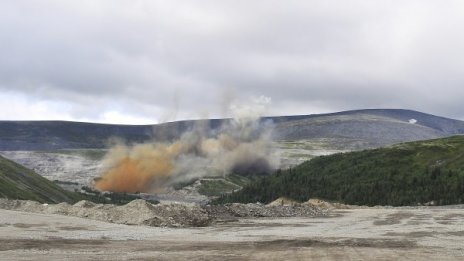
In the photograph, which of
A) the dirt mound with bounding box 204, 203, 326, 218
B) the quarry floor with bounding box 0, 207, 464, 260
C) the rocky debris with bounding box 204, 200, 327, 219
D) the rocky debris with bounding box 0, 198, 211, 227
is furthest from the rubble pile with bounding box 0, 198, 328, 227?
the quarry floor with bounding box 0, 207, 464, 260

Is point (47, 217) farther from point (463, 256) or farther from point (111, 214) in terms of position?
point (463, 256)

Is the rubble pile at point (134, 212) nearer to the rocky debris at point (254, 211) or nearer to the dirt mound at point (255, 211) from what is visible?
the rocky debris at point (254, 211)

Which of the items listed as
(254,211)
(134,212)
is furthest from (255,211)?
(134,212)

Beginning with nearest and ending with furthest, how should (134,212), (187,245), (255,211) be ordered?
(187,245)
(134,212)
(255,211)

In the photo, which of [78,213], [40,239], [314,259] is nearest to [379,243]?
[314,259]

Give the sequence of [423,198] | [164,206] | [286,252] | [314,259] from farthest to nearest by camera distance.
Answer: [423,198]
[164,206]
[286,252]
[314,259]

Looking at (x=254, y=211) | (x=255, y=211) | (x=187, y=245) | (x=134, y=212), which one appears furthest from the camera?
(x=255, y=211)

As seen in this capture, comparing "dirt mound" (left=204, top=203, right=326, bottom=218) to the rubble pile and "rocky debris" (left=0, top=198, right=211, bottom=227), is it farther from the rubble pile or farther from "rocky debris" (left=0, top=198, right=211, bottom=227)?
"rocky debris" (left=0, top=198, right=211, bottom=227)

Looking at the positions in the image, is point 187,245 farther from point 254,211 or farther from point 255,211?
point 255,211


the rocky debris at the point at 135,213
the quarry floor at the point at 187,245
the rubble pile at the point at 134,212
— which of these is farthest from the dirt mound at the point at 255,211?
the quarry floor at the point at 187,245
